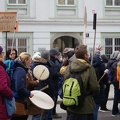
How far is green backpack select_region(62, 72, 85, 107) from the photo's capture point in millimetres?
6699

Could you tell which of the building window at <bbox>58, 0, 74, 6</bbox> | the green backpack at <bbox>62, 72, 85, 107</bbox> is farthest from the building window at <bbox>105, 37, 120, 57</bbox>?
the green backpack at <bbox>62, 72, 85, 107</bbox>

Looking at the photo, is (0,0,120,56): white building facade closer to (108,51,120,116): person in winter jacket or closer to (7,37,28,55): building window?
(7,37,28,55): building window

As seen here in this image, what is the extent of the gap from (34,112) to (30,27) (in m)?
17.8

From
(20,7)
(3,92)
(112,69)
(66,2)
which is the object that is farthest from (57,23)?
(3,92)

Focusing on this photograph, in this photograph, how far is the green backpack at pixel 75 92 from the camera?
22.0 feet

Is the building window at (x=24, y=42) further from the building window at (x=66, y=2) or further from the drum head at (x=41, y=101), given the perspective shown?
the drum head at (x=41, y=101)

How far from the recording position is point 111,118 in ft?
37.8

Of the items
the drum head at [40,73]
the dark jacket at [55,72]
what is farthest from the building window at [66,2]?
the drum head at [40,73]

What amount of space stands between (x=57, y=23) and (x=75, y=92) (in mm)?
19117

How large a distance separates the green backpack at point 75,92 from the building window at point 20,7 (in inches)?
751

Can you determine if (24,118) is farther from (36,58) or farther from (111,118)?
(111,118)

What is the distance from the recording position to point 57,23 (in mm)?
25641

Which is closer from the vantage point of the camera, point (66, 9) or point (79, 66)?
point (79, 66)

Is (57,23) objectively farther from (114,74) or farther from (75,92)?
(75,92)
